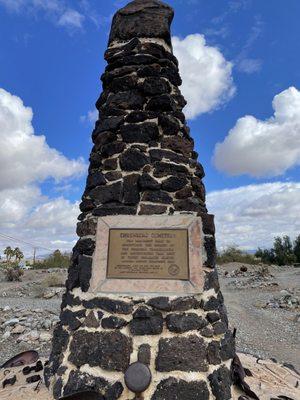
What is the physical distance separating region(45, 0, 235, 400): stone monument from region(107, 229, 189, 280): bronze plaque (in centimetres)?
1

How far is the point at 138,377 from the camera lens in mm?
3082

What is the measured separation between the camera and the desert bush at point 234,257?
2886 centimetres

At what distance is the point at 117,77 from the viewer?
4.45m

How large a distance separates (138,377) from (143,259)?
1143 mm

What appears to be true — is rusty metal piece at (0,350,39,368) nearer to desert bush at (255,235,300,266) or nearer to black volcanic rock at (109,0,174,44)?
black volcanic rock at (109,0,174,44)

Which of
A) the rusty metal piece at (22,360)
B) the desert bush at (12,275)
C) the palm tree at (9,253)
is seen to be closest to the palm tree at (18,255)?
the palm tree at (9,253)

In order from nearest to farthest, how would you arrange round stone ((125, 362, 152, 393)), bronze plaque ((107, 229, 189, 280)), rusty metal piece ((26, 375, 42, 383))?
round stone ((125, 362, 152, 393)), bronze plaque ((107, 229, 189, 280)), rusty metal piece ((26, 375, 42, 383))

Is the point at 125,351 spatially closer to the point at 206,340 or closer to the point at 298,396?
the point at 206,340

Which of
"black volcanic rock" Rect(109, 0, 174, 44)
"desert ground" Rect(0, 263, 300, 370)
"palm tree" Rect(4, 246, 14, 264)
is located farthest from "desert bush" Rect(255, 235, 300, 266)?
"black volcanic rock" Rect(109, 0, 174, 44)

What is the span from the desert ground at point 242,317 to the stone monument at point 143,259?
3.90 m

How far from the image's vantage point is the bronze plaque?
3.55m

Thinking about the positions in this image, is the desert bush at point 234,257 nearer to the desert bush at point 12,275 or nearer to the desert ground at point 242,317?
the desert ground at point 242,317

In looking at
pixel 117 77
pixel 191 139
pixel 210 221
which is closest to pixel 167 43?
pixel 117 77

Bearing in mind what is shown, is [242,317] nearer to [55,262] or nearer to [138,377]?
[138,377]
